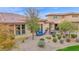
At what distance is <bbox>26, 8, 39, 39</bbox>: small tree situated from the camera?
2.36 meters

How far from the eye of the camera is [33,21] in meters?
2.38

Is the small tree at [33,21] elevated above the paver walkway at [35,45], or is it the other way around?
the small tree at [33,21]

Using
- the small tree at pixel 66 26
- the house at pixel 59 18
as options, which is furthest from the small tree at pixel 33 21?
the small tree at pixel 66 26

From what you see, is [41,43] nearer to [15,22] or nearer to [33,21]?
[33,21]

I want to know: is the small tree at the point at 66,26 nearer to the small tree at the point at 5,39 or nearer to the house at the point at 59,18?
the house at the point at 59,18

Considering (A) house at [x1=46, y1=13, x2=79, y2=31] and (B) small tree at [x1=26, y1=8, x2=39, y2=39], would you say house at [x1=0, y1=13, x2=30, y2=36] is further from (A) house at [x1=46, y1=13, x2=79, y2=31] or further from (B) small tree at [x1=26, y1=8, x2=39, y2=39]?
(A) house at [x1=46, y1=13, x2=79, y2=31]

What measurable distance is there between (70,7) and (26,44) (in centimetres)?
66

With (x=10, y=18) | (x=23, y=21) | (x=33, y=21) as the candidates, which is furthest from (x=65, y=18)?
(x=10, y=18)

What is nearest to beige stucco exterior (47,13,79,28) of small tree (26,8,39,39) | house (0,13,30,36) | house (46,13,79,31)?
house (46,13,79,31)

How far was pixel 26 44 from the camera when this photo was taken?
2.36m

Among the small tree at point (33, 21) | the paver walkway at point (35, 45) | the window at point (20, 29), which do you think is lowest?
the paver walkway at point (35, 45)

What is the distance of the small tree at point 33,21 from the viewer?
7.73 ft
